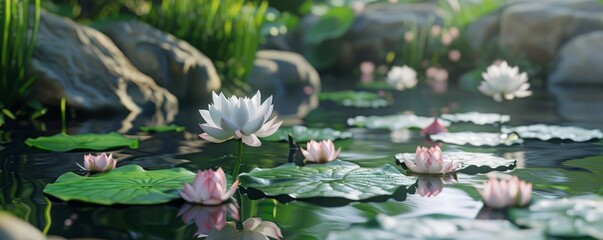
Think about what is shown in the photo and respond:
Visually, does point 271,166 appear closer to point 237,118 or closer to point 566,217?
point 237,118

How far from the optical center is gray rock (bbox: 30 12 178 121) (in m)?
4.51

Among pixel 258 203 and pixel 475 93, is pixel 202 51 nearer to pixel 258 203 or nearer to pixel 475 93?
pixel 475 93

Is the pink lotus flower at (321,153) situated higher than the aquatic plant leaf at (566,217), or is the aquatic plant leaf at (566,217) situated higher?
the pink lotus flower at (321,153)

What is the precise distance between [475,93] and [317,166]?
5018 millimetres

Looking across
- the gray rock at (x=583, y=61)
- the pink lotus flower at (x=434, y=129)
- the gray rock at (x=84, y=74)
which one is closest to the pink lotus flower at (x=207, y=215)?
the pink lotus flower at (x=434, y=129)

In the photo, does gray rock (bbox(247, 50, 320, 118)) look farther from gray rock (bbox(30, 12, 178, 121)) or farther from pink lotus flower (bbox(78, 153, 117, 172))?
pink lotus flower (bbox(78, 153, 117, 172))

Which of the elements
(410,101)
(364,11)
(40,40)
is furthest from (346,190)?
(364,11)

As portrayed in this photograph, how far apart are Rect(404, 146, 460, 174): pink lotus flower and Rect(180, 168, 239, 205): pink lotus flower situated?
0.77 m

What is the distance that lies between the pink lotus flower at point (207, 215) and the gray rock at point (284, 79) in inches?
167

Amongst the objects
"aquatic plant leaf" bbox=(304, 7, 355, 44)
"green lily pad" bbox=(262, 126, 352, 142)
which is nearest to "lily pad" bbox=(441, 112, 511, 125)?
"green lily pad" bbox=(262, 126, 352, 142)

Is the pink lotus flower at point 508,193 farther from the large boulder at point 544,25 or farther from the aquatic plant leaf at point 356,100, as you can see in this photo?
the large boulder at point 544,25

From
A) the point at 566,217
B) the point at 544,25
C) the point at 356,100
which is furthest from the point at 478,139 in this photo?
the point at 544,25

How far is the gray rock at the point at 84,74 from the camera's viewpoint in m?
4.51

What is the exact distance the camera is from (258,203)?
2.06 metres
